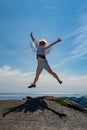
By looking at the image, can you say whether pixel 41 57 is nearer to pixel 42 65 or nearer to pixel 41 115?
pixel 42 65

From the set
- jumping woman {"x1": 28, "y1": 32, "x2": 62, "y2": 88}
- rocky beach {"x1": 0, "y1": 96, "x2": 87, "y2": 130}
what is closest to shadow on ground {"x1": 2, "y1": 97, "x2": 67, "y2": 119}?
rocky beach {"x1": 0, "y1": 96, "x2": 87, "y2": 130}

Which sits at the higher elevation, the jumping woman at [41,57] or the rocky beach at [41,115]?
the jumping woman at [41,57]

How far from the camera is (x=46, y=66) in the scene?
1534 cm

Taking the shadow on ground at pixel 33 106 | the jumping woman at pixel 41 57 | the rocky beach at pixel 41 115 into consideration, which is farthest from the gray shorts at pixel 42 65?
the shadow on ground at pixel 33 106

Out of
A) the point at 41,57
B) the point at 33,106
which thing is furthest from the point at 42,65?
the point at 33,106

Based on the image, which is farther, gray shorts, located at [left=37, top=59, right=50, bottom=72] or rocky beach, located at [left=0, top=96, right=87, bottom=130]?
gray shorts, located at [left=37, top=59, right=50, bottom=72]

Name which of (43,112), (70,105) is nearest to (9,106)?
(43,112)

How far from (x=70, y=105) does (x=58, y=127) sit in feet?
10.6

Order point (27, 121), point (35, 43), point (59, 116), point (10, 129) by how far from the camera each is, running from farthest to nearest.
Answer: point (35, 43)
point (59, 116)
point (27, 121)
point (10, 129)

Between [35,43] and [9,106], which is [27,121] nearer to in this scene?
[9,106]

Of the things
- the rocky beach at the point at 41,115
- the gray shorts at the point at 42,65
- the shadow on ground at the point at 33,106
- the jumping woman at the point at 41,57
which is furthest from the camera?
the gray shorts at the point at 42,65

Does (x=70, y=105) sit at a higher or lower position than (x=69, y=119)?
higher

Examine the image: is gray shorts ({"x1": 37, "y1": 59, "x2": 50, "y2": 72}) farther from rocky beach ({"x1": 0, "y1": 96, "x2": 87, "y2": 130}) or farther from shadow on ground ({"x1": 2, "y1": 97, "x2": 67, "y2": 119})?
shadow on ground ({"x1": 2, "y1": 97, "x2": 67, "y2": 119})

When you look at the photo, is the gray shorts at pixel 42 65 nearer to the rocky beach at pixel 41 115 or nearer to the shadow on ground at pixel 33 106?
the rocky beach at pixel 41 115
